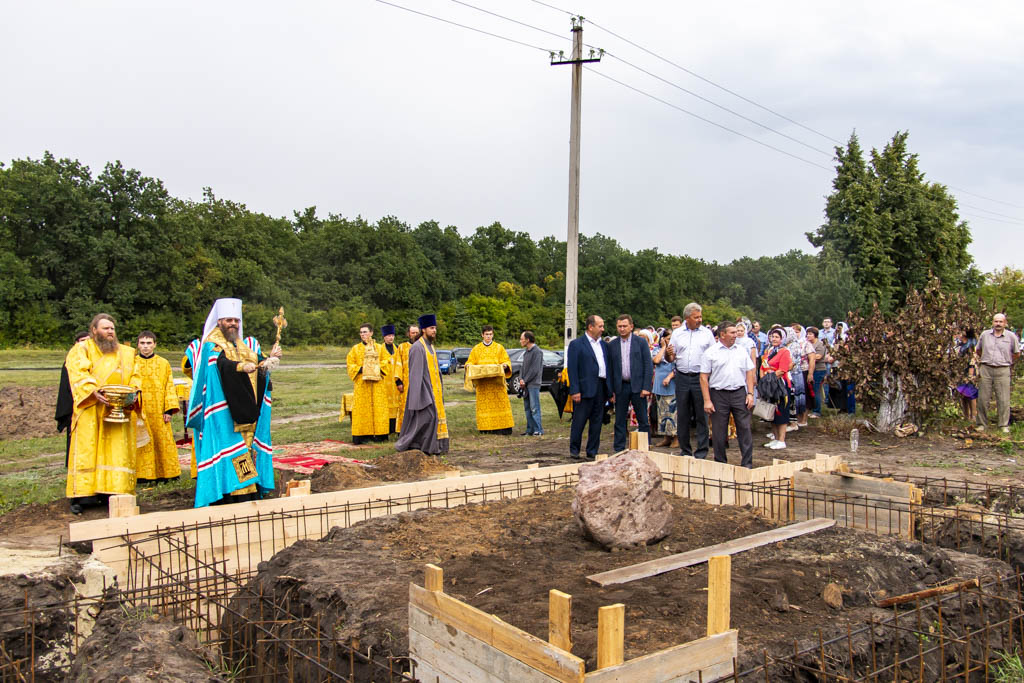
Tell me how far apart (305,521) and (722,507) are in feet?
11.4

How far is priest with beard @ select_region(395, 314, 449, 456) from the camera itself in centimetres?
1070

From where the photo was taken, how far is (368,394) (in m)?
12.7

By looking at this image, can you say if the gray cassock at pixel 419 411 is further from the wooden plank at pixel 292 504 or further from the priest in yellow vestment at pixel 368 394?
the wooden plank at pixel 292 504

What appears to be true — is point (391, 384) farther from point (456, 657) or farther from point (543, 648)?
point (543, 648)

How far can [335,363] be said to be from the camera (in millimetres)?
35406

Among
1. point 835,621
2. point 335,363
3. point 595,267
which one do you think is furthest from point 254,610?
point 595,267

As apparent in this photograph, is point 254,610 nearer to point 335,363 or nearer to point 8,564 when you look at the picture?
point 8,564

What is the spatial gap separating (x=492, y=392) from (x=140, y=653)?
30.1 ft

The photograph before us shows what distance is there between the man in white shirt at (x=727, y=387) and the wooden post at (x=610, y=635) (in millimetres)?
5826

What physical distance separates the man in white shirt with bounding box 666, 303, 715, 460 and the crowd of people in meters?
0.02

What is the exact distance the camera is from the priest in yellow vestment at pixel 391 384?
42.6 feet

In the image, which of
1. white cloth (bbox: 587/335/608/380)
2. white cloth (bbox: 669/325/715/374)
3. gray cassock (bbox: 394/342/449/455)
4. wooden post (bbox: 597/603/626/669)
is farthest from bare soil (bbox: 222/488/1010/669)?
gray cassock (bbox: 394/342/449/455)

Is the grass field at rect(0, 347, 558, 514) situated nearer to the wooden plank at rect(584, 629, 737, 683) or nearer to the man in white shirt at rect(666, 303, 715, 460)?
the man in white shirt at rect(666, 303, 715, 460)

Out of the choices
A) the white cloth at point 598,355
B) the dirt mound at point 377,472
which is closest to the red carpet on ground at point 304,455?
the dirt mound at point 377,472
